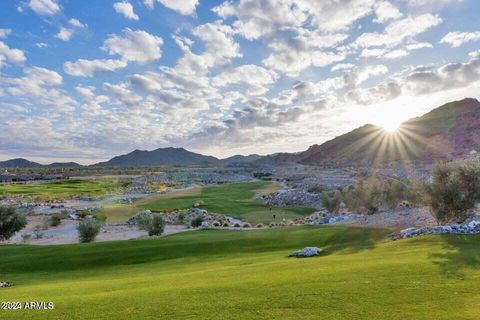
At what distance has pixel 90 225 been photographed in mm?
53000

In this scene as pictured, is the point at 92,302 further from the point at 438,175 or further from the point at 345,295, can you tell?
the point at 438,175

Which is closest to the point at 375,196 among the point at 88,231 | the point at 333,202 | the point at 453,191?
the point at 333,202

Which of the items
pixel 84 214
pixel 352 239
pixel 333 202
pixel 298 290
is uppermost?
pixel 298 290

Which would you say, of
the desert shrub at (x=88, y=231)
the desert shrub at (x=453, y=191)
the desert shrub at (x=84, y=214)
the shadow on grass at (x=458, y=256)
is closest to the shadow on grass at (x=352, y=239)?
the desert shrub at (x=453, y=191)

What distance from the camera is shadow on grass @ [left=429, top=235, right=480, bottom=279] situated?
17.6 meters

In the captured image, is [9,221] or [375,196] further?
[375,196]

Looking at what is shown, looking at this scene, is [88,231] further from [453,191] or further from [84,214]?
[453,191]

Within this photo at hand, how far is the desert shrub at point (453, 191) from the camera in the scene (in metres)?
36.0

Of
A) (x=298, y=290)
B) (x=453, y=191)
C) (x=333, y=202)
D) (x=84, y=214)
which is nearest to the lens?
(x=298, y=290)

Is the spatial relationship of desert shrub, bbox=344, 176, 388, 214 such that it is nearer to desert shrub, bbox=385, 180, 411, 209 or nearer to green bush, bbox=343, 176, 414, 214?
green bush, bbox=343, 176, 414, 214

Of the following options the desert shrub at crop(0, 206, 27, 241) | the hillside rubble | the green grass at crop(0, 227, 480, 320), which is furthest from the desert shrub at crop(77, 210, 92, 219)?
the hillside rubble

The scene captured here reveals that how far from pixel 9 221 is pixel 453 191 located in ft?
190

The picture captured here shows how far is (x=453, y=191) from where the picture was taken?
3606cm

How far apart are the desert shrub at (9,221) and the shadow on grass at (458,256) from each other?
53.9m
